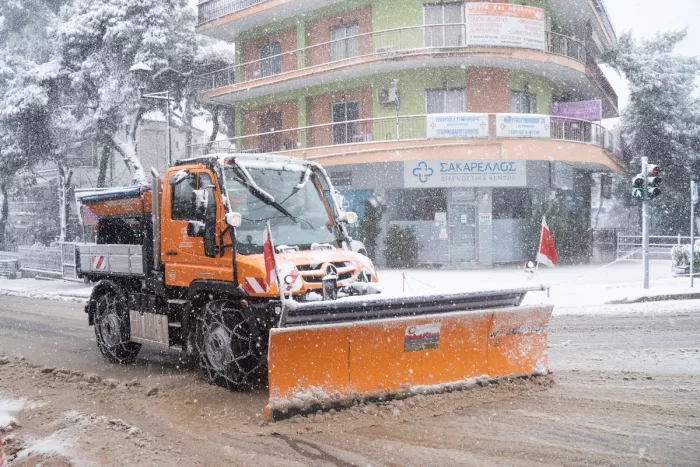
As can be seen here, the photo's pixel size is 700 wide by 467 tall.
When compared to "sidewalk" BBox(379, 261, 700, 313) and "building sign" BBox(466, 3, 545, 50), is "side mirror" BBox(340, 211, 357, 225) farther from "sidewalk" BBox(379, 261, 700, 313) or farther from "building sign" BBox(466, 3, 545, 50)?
"building sign" BBox(466, 3, 545, 50)

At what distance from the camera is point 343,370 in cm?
619

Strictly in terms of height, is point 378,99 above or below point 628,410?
above

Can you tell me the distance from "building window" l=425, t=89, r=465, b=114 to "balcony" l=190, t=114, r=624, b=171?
708 mm

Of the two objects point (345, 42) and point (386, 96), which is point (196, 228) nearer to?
point (386, 96)

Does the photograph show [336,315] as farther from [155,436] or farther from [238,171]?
[238,171]

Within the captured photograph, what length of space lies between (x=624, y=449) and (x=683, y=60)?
36.9 m

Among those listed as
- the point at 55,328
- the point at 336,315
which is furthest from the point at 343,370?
the point at 55,328

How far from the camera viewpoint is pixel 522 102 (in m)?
24.8

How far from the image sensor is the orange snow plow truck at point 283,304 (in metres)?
6.09

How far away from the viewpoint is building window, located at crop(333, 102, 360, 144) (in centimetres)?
2497

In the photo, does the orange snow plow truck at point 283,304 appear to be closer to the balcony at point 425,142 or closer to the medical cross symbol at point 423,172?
the balcony at point 425,142

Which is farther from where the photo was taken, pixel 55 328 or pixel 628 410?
pixel 55 328

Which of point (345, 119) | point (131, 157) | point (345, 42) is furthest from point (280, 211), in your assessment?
point (131, 157)

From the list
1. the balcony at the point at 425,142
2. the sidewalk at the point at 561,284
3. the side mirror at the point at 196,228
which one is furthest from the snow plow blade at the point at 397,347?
the balcony at the point at 425,142
